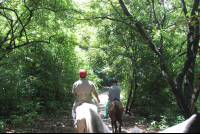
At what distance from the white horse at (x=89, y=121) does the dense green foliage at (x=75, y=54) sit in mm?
4358

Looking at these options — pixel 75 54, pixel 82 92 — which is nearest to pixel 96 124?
pixel 82 92

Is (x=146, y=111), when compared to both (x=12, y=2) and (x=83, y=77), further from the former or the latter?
(x=12, y=2)

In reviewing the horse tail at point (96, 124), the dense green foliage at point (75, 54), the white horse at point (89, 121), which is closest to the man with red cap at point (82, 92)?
the white horse at point (89, 121)

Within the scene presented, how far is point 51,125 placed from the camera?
671 centimetres

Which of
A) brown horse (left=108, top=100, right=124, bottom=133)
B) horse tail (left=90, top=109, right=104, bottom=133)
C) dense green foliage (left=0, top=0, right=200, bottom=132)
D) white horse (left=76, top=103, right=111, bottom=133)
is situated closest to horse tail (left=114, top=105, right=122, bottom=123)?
brown horse (left=108, top=100, right=124, bottom=133)

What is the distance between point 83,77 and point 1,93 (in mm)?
4137

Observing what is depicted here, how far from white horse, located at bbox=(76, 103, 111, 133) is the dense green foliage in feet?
14.3

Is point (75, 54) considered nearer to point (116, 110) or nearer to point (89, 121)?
Answer: point (116, 110)

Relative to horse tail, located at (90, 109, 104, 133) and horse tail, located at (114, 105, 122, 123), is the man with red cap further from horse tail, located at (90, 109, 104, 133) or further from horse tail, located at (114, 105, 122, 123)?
horse tail, located at (114, 105, 122, 123)

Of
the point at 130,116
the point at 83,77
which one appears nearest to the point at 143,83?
the point at 130,116

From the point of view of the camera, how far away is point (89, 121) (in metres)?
3.29

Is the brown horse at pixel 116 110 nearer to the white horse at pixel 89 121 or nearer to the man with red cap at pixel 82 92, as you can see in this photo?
the man with red cap at pixel 82 92

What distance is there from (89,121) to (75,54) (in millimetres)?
7890

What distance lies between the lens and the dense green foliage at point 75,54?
771 centimetres
